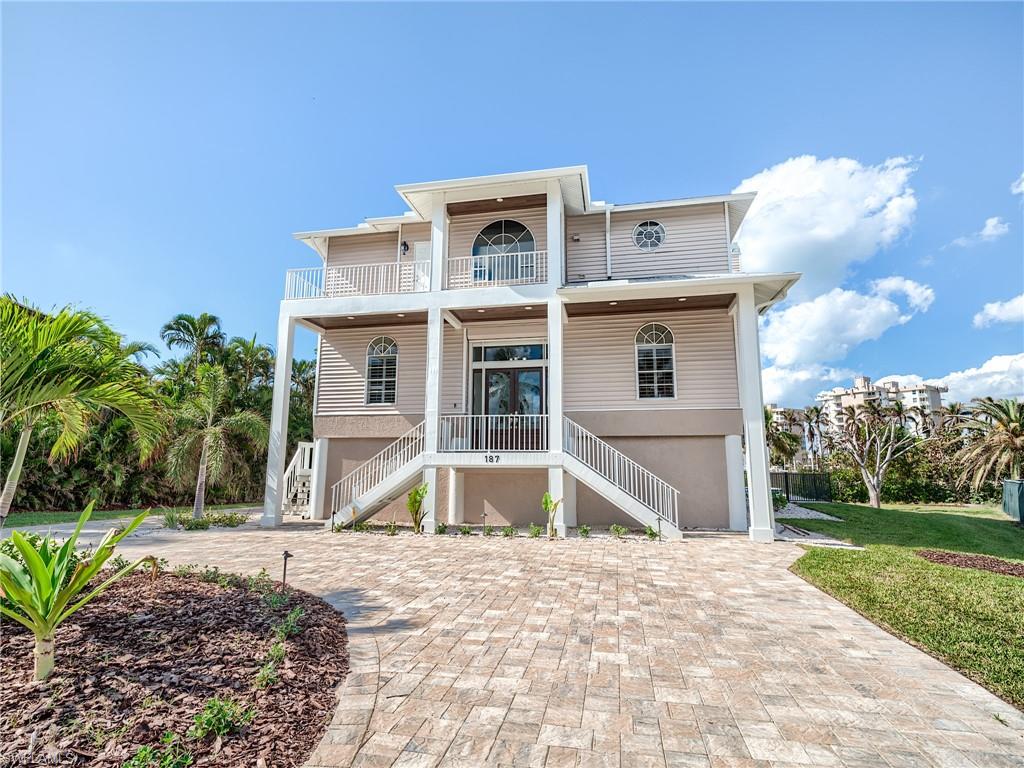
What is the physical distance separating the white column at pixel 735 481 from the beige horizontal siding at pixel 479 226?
684 centimetres

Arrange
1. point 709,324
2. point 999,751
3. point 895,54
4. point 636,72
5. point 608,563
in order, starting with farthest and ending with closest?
point 709,324, point 636,72, point 895,54, point 608,563, point 999,751

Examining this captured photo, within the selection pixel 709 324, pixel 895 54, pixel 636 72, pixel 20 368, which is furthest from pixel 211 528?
pixel 895 54

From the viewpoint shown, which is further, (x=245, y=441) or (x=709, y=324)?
(x=245, y=441)

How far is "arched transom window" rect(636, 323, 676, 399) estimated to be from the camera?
11.6 metres

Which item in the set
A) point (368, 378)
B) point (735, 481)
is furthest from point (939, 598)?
point (368, 378)

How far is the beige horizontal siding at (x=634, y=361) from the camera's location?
11.3 meters

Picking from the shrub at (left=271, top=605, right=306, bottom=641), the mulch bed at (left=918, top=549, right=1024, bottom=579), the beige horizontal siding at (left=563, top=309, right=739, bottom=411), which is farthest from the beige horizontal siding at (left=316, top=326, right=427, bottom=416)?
the mulch bed at (left=918, top=549, right=1024, bottom=579)

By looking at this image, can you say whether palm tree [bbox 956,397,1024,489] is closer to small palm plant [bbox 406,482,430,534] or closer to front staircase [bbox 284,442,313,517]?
small palm plant [bbox 406,482,430,534]

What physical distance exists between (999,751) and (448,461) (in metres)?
9.08

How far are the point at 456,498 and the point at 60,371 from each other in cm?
894

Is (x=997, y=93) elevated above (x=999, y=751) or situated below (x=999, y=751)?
above

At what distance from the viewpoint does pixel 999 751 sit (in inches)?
96.2

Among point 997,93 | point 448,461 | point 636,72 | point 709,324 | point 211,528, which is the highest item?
point 636,72

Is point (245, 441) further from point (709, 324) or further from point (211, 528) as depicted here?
point (709, 324)
